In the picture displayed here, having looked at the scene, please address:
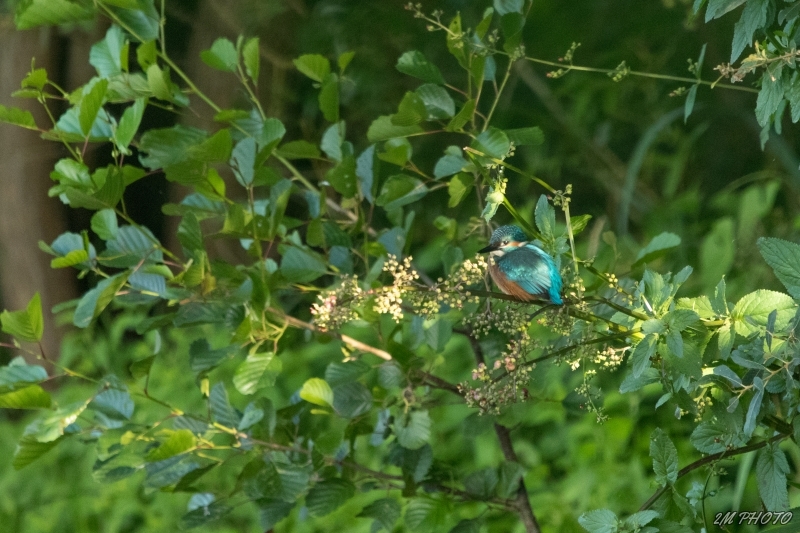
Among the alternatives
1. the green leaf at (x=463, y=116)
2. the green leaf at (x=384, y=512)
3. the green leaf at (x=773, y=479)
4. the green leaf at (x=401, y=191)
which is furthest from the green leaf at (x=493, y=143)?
the green leaf at (x=384, y=512)

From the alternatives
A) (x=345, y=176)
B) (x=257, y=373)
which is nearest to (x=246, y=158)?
(x=345, y=176)

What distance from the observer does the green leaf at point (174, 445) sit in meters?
1.02

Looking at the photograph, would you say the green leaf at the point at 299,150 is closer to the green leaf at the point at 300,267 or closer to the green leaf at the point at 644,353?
the green leaf at the point at 300,267

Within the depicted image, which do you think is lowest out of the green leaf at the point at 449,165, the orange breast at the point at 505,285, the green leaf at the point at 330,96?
the orange breast at the point at 505,285

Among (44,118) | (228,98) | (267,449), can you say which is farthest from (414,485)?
(44,118)

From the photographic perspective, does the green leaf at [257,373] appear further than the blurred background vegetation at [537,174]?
No

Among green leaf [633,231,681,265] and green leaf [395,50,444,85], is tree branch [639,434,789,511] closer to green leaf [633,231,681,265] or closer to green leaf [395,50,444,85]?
green leaf [633,231,681,265]

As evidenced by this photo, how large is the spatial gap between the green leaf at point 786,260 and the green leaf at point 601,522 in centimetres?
23

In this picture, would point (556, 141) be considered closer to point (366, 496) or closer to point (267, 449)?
point (366, 496)

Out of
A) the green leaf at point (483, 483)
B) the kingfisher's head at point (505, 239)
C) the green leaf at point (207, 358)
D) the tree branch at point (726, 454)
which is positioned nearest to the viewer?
the tree branch at point (726, 454)

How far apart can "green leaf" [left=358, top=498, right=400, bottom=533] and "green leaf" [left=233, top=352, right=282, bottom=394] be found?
239mm

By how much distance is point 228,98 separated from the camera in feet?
10.1

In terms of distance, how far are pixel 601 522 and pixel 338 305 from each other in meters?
0.30

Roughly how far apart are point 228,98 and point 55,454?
1.20 meters
